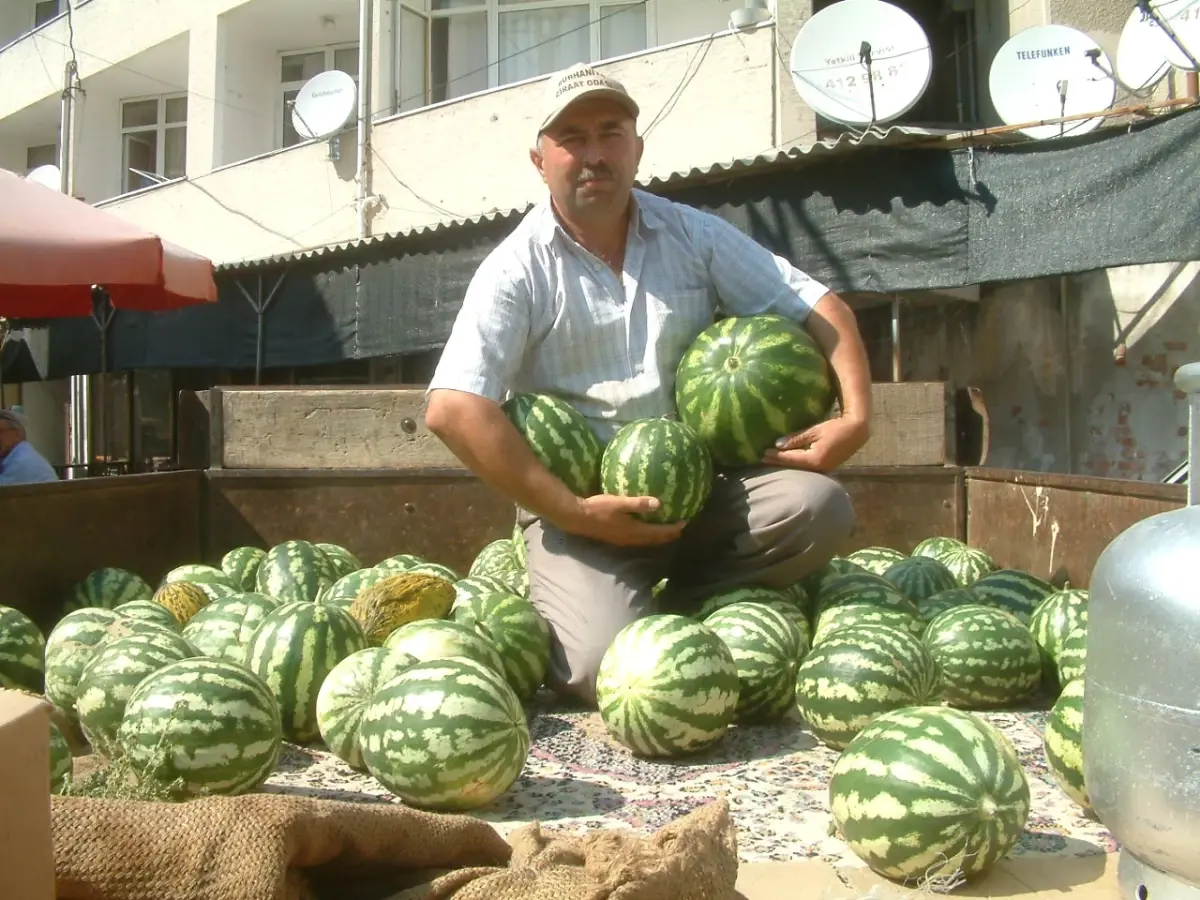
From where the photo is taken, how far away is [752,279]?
12.2ft

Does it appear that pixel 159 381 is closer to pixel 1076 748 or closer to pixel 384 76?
pixel 384 76

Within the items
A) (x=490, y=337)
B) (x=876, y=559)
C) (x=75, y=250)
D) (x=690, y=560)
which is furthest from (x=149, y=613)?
(x=75, y=250)

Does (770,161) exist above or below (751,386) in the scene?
above

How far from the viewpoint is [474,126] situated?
39.5 ft

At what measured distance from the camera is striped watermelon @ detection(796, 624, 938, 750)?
2568 millimetres

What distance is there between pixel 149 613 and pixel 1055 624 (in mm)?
2705

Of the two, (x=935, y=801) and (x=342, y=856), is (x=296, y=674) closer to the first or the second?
(x=342, y=856)

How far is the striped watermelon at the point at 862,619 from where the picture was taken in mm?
2971

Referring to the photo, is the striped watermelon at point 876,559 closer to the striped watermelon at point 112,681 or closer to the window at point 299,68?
the striped watermelon at point 112,681

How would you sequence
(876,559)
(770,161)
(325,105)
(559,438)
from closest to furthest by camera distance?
1. (559,438)
2. (876,559)
3. (770,161)
4. (325,105)

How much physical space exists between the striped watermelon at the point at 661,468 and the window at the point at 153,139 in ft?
52.6

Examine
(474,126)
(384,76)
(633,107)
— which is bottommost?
(633,107)

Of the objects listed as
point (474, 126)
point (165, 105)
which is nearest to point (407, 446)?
point (474, 126)

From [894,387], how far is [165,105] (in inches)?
632
